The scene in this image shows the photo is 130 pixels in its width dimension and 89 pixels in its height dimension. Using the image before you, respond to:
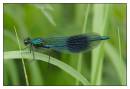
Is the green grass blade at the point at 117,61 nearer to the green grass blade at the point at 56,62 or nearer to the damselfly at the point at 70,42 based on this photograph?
the damselfly at the point at 70,42

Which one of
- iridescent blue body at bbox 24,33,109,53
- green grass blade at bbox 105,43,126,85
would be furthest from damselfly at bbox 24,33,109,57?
green grass blade at bbox 105,43,126,85

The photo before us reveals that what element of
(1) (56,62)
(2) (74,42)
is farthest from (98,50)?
(1) (56,62)

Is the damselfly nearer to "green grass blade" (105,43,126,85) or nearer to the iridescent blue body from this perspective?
the iridescent blue body

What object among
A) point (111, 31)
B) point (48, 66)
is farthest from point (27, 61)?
point (111, 31)

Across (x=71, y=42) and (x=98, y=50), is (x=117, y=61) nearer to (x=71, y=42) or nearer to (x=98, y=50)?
(x=98, y=50)

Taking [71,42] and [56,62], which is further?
[71,42]
